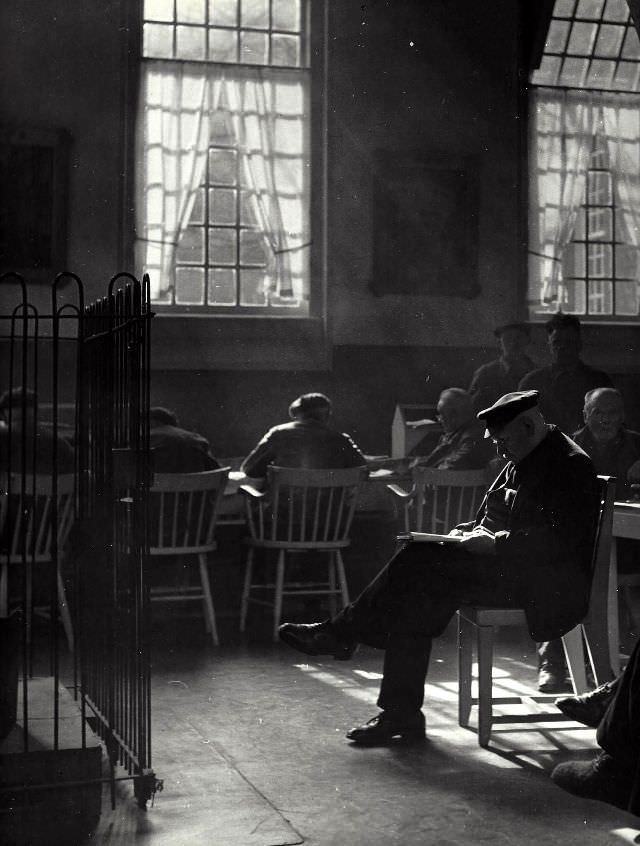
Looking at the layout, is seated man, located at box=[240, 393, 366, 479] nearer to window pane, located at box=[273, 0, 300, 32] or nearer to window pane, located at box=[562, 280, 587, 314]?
window pane, located at box=[562, 280, 587, 314]

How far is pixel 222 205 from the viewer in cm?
884

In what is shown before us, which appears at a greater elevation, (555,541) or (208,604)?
(555,541)

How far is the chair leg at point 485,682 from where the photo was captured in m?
3.88

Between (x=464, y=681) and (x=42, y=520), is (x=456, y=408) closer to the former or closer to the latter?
(x=42, y=520)

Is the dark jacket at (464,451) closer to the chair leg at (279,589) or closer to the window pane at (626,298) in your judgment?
the chair leg at (279,589)

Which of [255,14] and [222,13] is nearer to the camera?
[222,13]

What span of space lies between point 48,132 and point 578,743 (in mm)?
5990

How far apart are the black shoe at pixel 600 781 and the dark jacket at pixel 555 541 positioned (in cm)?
79

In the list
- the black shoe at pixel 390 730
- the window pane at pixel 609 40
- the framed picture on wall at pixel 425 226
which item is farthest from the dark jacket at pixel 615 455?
the window pane at pixel 609 40

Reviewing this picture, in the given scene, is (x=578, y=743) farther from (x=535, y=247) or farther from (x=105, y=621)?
(x=535, y=247)

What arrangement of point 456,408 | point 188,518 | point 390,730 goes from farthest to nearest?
point 456,408 < point 188,518 < point 390,730

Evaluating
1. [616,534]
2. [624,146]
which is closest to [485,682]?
[616,534]

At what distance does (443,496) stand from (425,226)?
3.44 metres

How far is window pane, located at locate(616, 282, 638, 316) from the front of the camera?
9.59 m
